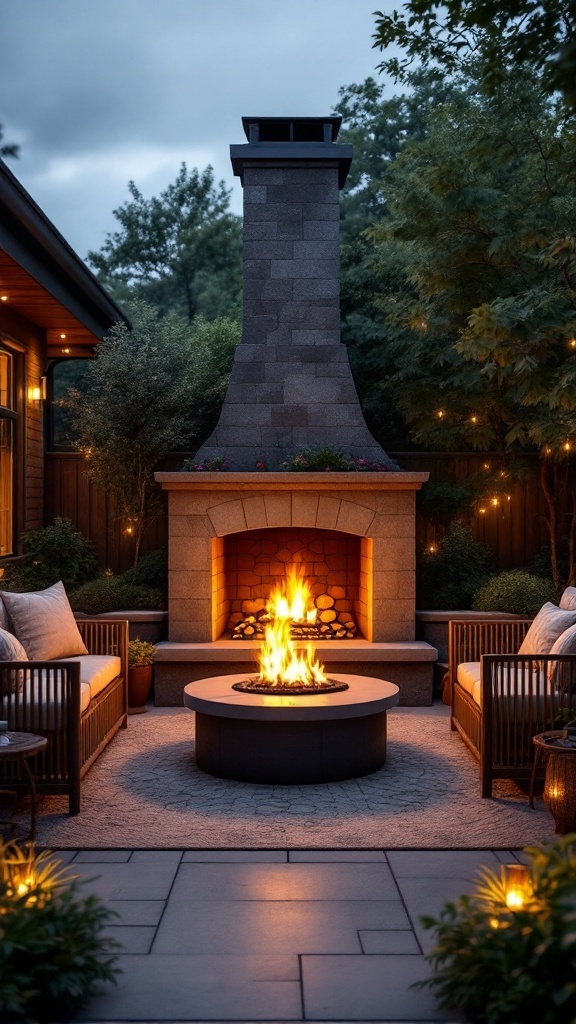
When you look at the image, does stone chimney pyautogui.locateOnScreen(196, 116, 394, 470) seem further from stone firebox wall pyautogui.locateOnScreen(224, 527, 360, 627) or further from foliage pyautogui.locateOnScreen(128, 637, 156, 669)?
foliage pyautogui.locateOnScreen(128, 637, 156, 669)

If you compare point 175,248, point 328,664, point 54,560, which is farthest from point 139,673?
point 175,248

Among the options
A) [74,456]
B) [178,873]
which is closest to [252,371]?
[74,456]

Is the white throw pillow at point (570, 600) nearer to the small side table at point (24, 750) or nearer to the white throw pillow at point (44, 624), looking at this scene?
the white throw pillow at point (44, 624)

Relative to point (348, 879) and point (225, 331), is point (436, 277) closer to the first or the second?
point (225, 331)

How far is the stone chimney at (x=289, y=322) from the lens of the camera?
8.66 meters

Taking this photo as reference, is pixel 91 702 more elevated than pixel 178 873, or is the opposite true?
pixel 91 702

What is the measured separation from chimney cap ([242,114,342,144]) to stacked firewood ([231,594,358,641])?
13.5 ft

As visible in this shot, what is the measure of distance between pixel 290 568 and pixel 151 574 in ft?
4.13

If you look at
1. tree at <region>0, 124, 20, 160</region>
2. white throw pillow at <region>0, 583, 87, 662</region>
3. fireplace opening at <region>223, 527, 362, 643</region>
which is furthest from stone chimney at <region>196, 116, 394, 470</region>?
tree at <region>0, 124, 20, 160</region>

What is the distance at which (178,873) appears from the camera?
421 cm

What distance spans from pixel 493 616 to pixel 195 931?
207 inches

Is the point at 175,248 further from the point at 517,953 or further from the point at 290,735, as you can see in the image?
the point at 517,953

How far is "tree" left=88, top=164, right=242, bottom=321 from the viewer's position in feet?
69.7

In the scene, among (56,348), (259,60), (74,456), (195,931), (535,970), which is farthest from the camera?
(259,60)
